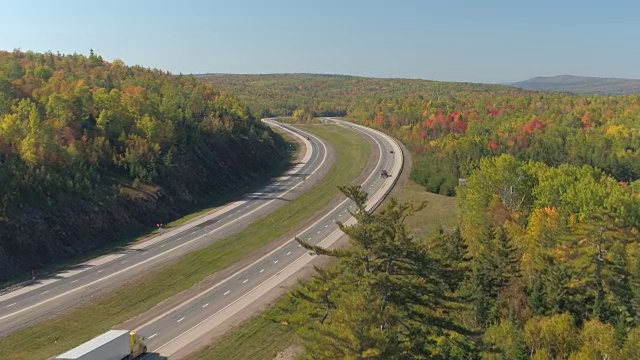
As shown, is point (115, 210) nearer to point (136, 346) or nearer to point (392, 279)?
point (136, 346)

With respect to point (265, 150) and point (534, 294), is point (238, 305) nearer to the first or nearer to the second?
point (534, 294)

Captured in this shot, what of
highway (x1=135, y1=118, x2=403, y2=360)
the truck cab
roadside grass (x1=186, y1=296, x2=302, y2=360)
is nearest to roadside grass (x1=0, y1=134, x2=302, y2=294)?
highway (x1=135, y1=118, x2=403, y2=360)

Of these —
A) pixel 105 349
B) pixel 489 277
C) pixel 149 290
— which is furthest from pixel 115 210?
pixel 489 277

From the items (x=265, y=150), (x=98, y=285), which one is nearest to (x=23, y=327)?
(x=98, y=285)

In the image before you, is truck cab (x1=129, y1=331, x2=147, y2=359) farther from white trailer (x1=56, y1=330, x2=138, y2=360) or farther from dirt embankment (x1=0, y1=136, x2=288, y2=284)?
dirt embankment (x1=0, y1=136, x2=288, y2=284)

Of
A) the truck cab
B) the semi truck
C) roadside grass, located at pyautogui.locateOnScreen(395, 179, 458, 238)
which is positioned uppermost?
the semi truck
